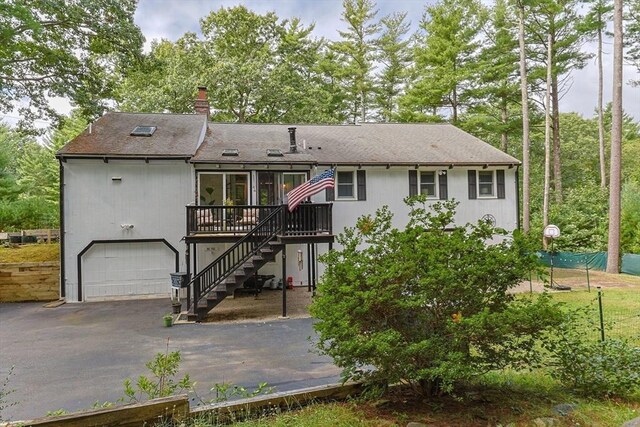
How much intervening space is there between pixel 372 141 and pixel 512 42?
12.9m

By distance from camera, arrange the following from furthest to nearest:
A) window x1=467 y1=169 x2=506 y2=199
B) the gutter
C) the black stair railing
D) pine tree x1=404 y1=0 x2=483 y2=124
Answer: pine tree x1=404 y1=0 x2=483 y2=124 → window x1=467 y1=169 x2=506 y2=199 → the gutter → the black stair railing

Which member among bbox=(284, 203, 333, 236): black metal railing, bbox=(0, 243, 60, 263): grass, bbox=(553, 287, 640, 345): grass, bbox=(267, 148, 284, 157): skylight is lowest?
bbox=(553, 287, 640, 345): grass

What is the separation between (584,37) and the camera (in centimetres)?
2011

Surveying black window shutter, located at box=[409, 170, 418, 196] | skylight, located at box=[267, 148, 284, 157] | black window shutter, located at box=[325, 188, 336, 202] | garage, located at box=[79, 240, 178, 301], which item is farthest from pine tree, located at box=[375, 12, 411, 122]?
garage, located at box=[79, 240, 178, 301]

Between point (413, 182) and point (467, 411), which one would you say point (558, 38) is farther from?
point (467, 411)

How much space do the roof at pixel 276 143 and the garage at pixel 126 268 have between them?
10.3ft

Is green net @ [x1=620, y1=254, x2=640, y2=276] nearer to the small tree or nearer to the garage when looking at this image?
the small tree

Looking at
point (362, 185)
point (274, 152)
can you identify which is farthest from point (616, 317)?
point (274, 152)

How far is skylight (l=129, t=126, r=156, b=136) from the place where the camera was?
42.7ft

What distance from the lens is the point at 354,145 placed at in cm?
1455

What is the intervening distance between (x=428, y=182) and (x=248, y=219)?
7.23 metres

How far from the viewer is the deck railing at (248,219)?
33.2ft

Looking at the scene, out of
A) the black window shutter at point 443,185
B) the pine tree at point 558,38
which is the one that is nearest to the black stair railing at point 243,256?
the black window shutter at point 443,185

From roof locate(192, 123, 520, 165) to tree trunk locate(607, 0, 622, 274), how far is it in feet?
13.3
